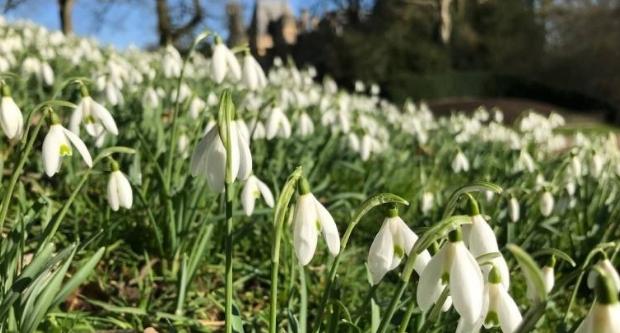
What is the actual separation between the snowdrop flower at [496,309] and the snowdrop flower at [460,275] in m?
0.06

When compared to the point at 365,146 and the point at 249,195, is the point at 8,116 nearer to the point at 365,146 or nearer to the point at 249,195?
the point at 249,195

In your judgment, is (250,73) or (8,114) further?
(250,73)

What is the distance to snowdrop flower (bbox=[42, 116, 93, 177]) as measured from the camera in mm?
1597

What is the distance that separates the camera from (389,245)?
1319 millimetres

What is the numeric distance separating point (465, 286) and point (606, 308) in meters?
0.24

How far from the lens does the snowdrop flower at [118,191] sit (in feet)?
5.90

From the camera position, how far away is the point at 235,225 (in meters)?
2.83

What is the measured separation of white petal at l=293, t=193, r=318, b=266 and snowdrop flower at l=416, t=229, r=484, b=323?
0.22m

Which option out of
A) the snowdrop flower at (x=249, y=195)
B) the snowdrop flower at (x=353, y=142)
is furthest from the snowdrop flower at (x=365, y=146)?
the snowdrop flower at (x=249, y=195)

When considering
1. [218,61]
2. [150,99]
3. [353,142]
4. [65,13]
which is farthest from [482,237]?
[65,13]

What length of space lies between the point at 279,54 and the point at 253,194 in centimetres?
2764

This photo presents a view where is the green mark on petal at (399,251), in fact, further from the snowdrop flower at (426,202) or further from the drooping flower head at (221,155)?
the snowdrop flower at (426,202)

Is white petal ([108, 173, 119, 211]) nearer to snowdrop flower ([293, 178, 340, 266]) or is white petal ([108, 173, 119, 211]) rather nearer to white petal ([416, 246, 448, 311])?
snowdrop flower ([293, 178, 340, 266])

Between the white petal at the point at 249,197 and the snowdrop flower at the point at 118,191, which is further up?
the snowdrop flower at the point at 118,191
